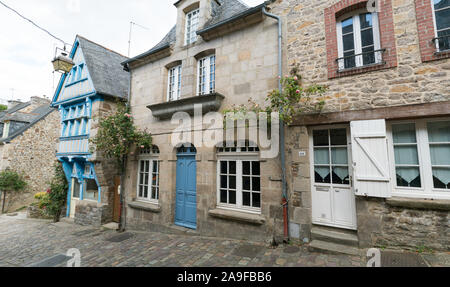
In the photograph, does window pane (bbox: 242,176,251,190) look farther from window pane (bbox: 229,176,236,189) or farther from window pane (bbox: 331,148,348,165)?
window pane (bbox: 331,148,348,165)

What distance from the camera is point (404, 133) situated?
12.2 ft

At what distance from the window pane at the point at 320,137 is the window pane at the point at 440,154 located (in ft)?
5.46

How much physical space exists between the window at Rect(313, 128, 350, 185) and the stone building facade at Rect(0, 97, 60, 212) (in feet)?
52.3

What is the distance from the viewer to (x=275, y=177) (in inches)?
179

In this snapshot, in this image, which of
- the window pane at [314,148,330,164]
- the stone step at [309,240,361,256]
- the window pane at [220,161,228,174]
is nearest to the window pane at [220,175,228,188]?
the window pane at [220,161,228,174]

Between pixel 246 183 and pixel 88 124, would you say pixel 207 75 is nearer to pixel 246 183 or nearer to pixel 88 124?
pixel 246 183

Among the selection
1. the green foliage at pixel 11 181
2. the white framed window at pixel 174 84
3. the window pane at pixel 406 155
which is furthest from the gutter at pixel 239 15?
the green foliage at pixel 11 181

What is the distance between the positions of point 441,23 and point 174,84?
21.0ft

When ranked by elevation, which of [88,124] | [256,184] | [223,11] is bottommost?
[256,184]

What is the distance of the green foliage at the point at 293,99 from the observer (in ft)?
13.6

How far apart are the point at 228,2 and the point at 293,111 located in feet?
16.0

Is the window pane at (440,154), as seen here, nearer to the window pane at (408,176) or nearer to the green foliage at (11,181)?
the window pane at (408,176)

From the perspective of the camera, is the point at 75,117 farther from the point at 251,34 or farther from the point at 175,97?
the point at 251,34

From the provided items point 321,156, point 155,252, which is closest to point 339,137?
point 321,156
